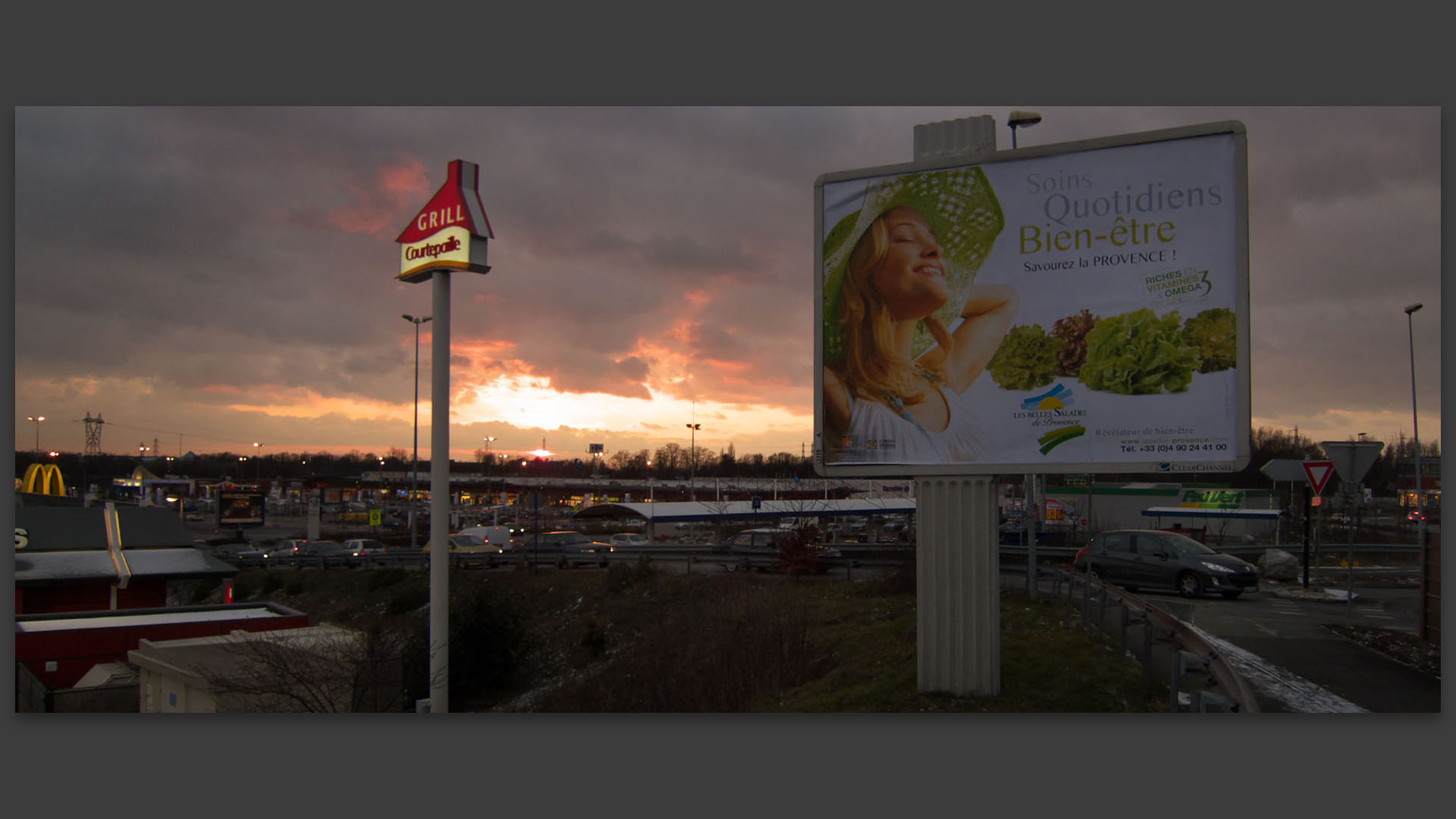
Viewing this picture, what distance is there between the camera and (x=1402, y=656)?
1005cm

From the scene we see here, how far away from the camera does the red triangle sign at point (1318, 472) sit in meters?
14.1

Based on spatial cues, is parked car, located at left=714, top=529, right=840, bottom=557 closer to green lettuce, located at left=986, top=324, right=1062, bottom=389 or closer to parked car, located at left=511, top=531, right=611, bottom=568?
parked car, located at left=511, top=531, right=611, bottom=568

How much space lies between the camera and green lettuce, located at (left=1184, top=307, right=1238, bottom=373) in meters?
7.56

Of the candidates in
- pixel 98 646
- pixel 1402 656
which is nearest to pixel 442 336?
pixel 98 646

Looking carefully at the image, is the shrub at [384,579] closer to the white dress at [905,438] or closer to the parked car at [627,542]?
the parked car at [627,542]

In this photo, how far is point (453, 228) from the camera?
8617 mm

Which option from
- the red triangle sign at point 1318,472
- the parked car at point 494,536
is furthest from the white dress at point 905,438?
the parked car at point 494,536

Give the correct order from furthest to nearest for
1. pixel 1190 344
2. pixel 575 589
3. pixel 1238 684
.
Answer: pixel 575 589 → pixel 1190 344 → pixel 1238 684

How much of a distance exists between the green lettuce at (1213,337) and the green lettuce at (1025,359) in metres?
1.18

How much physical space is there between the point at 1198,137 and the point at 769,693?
7741 millimetres

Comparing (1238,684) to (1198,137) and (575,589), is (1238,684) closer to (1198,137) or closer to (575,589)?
(1198,137)

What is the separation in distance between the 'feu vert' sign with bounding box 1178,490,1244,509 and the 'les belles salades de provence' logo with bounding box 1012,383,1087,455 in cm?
4049

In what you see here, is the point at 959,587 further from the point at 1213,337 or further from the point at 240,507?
the point at 240,507

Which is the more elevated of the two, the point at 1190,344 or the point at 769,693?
the point at 1190,344
